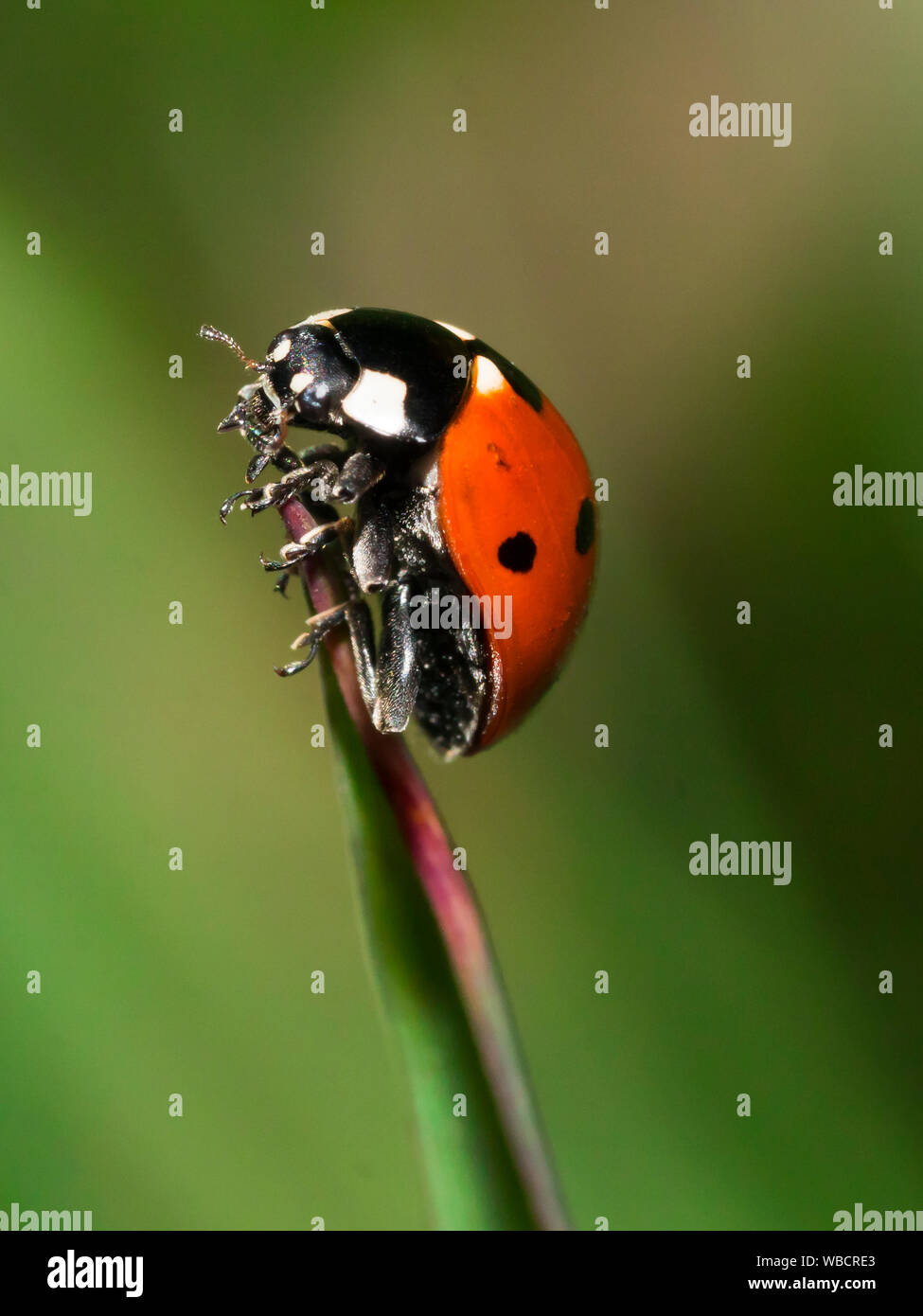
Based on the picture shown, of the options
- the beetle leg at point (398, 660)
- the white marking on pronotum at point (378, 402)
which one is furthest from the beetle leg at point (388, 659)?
the white marking on pronotum at point (378, 402)

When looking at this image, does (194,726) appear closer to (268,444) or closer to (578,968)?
(268,444)

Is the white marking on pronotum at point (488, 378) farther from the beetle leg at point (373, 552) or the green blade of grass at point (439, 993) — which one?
the green blade of grass at point (439, 993)

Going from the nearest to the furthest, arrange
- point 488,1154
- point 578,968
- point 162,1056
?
point 488,1154 → point 162,1056 → point 578,968

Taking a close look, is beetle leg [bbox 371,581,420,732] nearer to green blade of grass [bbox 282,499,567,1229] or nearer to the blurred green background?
the blurred green background

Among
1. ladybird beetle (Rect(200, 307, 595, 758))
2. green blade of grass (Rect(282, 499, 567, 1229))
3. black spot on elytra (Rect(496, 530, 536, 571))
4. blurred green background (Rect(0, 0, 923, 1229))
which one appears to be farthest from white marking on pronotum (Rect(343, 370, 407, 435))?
green blade of grass (Rect(282, 499, 567, 1229))

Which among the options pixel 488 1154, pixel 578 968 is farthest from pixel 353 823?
pixel 578 968

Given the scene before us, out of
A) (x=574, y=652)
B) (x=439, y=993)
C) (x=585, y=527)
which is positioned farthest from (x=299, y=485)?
(x=439, y=993)
